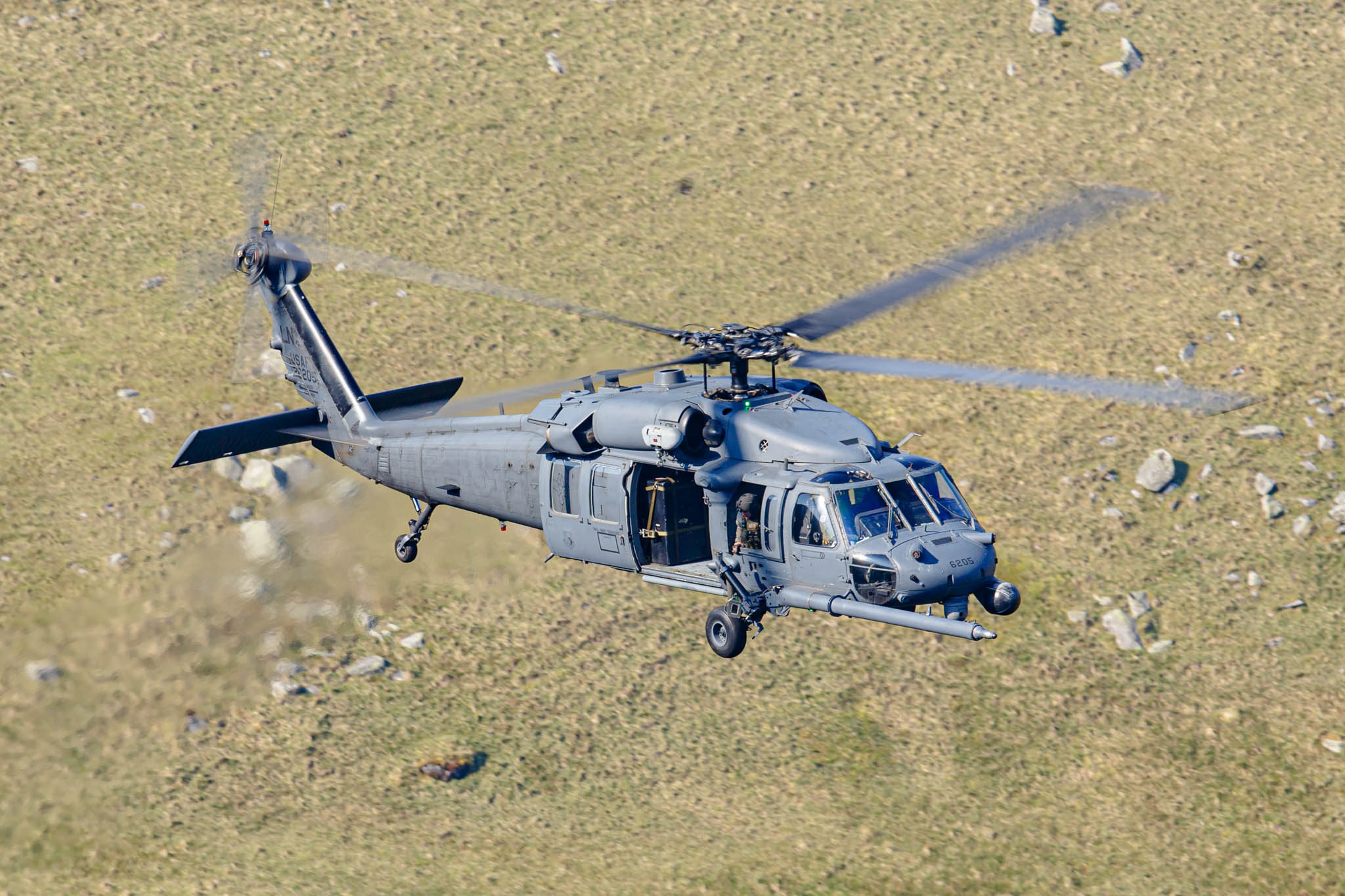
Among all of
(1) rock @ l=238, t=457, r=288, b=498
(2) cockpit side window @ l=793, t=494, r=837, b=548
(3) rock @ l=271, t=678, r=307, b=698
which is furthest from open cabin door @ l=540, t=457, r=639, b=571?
(1) rock @ l=238, t=457, r=288, b=498

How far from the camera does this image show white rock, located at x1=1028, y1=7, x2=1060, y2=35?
43.7 m

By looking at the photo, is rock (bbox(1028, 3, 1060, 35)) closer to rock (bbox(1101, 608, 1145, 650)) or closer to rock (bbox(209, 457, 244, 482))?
rock (bbox(1101, 608, 1145, 650))

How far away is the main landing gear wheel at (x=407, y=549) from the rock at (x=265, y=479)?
18.4 ft

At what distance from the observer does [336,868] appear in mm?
23250

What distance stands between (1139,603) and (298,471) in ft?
55.8

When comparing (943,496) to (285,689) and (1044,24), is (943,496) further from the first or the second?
(1044,24)

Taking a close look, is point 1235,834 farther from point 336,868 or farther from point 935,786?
point 336,868

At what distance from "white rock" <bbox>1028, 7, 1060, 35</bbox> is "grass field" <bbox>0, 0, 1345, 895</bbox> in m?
0.50

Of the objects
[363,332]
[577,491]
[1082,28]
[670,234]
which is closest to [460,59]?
[670,234]

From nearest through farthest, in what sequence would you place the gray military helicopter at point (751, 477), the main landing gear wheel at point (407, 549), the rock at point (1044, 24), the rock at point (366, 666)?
the gray military helicopter at point (751, 477)
the main landing gear wheel at point (407, 549)
the rock at point (366, 666)
the rock at point (1044, 24)

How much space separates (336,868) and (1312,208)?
29.9m

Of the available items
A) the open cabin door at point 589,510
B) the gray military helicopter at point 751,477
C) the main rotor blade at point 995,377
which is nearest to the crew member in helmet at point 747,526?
the gray military helicopter at point 751,477

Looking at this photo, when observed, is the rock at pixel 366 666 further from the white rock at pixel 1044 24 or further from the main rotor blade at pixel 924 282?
the white rock at pixel 1044 24

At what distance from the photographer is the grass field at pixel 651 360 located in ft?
80.5
